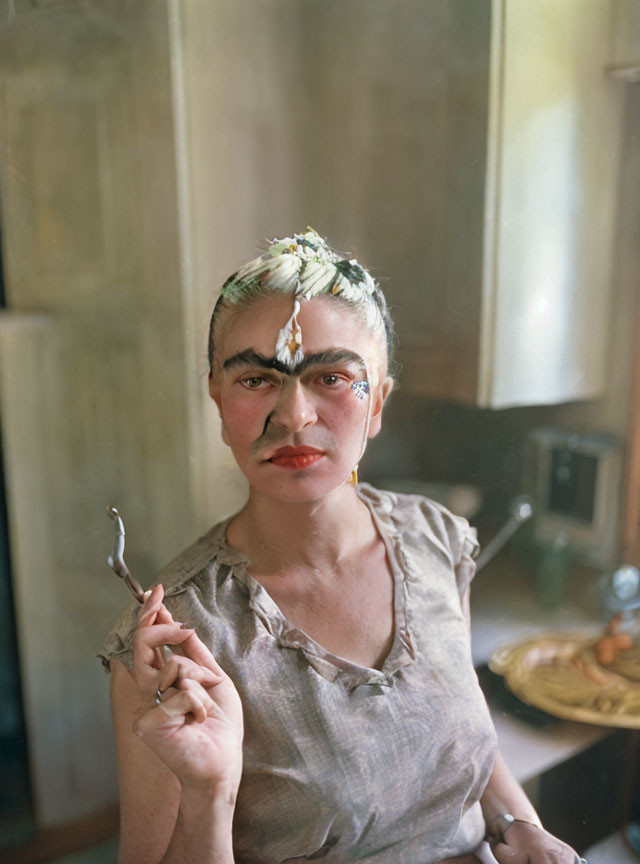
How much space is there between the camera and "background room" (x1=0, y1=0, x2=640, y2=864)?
621 mm

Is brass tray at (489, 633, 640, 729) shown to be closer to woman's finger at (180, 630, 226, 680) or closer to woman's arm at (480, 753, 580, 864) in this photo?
woman's arm at (480, 753, 580, 864)

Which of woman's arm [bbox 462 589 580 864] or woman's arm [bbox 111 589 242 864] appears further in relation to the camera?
woman's arm [bbox 462 589 580 864]

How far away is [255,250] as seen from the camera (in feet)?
1.93

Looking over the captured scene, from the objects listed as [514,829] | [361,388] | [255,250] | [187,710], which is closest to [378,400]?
[361,388]

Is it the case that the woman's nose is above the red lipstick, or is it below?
above

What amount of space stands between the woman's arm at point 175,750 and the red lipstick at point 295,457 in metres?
0.13

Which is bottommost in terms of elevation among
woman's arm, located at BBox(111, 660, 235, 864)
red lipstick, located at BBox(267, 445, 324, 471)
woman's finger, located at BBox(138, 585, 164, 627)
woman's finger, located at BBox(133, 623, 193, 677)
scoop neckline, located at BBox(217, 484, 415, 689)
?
woman's arm, located at BBox(111, 660, 235, 864)

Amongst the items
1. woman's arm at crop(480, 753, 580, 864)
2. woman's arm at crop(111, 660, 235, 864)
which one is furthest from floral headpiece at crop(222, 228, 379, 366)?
woman's arm at crop(480, 753, 580, 864)

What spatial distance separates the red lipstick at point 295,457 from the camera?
519 millimetres

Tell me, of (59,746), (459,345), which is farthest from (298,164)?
(59,746)

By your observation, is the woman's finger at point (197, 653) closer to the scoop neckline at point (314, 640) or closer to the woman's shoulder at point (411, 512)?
the scoop neckline at point (314, 640)

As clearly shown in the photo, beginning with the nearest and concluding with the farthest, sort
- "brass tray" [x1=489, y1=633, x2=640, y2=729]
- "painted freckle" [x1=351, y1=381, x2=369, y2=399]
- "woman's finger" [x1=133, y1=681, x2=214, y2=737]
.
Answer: "woman's finger" [x1=133, y1=681, x2=214, y2=737], "painted freckle" [x1=351, y1=381, x2=369, y2=399], "brass tray" [x1=489, y1=633, x2=640, y2=729]

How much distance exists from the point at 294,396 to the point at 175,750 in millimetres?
242

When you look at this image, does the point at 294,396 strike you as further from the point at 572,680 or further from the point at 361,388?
the point at 572,680
